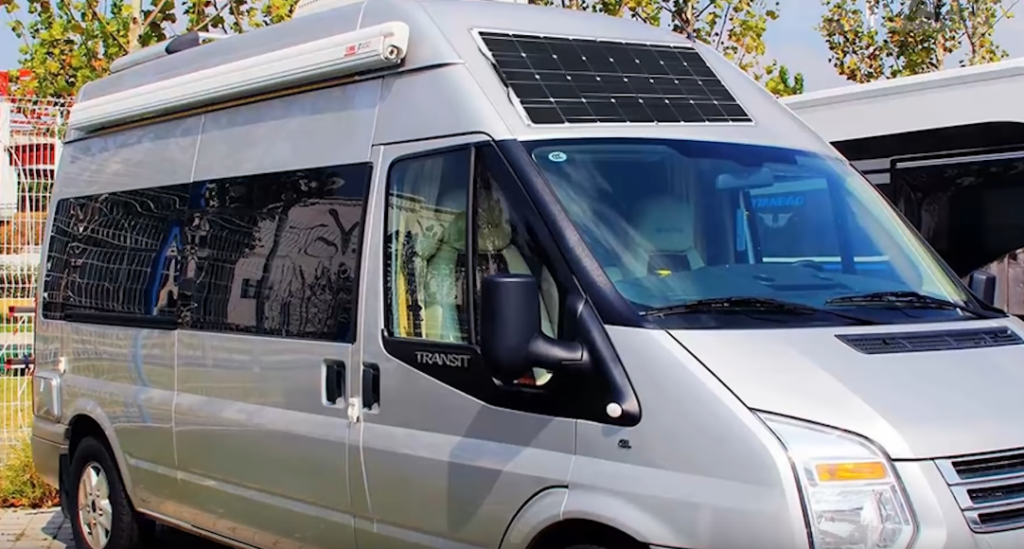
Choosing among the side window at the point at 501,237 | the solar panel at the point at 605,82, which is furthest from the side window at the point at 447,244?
the solar panel at the point at 605,82

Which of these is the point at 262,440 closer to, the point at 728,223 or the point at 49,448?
the point at 728,223

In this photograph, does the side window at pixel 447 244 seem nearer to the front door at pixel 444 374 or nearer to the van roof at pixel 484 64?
the front door at pixel 444 374

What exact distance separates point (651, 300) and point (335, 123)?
6.75 ft

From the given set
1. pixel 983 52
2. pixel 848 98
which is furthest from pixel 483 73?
pixel 983 52

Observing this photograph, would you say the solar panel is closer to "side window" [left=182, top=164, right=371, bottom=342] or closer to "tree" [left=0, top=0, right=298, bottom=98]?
"side window" [left=182, top=164, right=371, bottom=342]

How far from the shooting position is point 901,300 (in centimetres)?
491

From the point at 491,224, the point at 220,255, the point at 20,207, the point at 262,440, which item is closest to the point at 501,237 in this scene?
the point at 491,224

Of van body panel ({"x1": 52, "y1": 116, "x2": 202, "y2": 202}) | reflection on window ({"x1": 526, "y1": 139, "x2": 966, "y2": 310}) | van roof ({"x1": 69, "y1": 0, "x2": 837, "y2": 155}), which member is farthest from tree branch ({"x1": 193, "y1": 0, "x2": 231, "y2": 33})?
reflection on window ({"x1": 526, "y1": 139, "x2": 966, "y2": 310})

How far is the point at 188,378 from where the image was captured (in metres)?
6.72

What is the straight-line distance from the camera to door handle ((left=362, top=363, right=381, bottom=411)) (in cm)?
539

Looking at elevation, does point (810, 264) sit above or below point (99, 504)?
Answer: above

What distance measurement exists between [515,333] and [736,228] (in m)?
1.26

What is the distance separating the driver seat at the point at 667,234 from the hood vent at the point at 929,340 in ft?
2.16

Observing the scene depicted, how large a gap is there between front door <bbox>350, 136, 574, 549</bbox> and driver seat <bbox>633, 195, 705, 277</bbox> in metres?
0.40
